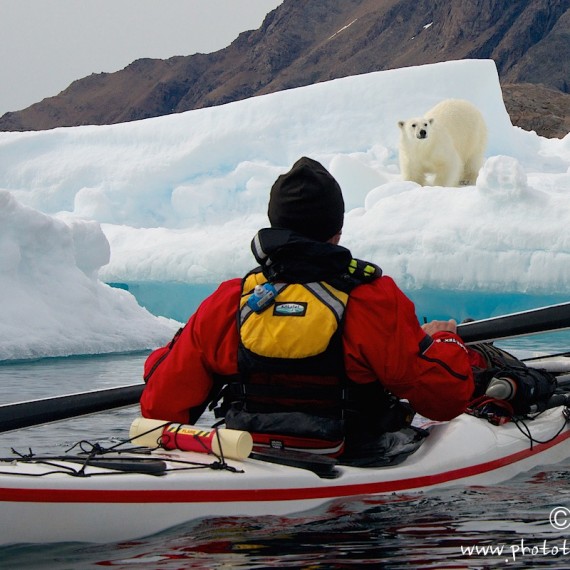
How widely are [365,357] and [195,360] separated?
465 millimetres

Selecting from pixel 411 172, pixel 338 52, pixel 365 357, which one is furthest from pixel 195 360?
pixel 338 52

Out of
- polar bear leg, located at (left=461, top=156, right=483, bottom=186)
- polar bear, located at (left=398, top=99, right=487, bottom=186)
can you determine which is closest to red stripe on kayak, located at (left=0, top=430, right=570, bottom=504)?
polar bear, located at (left=398, top=99, right=487, bottom=186)

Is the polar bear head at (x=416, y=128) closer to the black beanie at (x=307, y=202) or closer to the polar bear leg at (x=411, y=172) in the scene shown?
the polar bear leg at (x=411, y=172)

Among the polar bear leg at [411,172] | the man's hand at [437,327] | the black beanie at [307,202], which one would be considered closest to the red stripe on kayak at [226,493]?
the man's hand at [437,327]

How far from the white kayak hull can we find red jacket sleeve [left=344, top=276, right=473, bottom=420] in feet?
0.88

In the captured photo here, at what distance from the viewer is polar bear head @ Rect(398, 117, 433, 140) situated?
13727 millimetres

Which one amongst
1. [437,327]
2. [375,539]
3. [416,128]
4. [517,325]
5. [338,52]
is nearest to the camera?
[375,539]

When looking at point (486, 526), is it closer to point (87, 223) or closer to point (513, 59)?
point (87, 223)

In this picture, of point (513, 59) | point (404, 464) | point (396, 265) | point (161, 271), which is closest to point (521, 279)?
point (396, 265)

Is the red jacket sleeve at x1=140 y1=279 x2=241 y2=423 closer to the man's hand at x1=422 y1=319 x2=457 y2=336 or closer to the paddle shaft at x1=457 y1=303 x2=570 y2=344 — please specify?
the man's hand at x1=422 y1=319 x2=457 y2=336

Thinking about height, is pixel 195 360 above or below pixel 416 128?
below

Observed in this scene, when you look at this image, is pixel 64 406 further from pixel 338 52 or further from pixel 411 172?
pixel 338 52

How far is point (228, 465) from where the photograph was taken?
268 centimetres

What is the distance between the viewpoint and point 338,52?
2960 inches
